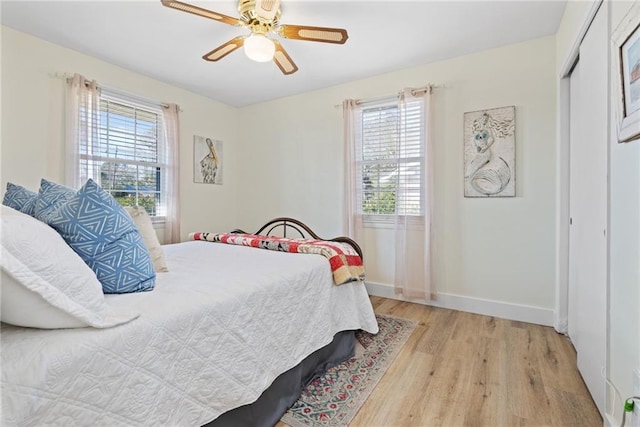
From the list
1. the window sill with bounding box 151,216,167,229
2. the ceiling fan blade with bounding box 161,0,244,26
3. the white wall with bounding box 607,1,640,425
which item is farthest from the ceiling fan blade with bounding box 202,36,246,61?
the white wall with bounding box 607,1,640,425

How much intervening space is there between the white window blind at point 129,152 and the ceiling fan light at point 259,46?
1.93m

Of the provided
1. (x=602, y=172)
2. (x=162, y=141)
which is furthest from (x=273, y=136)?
(x=602, y=172)

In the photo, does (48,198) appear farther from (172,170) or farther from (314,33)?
(172,170)

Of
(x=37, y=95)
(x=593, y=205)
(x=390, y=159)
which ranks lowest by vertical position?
(x=593, y=205)

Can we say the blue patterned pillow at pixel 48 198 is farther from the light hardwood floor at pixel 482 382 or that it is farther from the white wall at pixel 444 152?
the white wall at pixel 444 152

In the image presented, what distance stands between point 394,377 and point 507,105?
8.16ft

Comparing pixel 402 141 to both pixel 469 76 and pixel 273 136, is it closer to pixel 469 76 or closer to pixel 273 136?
pixel 469 76

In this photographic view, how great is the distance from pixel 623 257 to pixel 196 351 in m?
1.70

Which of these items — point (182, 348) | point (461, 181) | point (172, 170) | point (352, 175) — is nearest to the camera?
point (182, 348)

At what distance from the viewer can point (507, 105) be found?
273cm

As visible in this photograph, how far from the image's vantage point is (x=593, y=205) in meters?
1.60

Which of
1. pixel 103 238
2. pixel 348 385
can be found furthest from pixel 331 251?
pixel 103 238

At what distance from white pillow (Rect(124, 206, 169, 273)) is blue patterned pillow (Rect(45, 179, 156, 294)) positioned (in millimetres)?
369

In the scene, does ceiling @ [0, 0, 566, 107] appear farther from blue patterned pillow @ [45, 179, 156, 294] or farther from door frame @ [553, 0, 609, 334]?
blue patterned pillow @ [45, 179, 156, 294]
